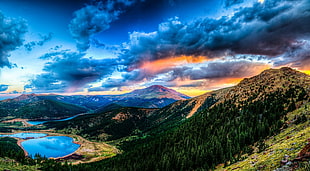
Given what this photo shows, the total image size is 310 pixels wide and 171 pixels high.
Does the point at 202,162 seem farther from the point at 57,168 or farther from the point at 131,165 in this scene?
the point at 57,168

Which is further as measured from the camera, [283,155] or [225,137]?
[225,137]

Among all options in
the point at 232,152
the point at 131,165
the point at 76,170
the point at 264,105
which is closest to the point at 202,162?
the point at 232,152

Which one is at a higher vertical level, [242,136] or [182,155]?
[242,136]

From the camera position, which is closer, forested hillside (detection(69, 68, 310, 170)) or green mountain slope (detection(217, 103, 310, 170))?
green mountain slope (detection(217, 103, 310, 170))

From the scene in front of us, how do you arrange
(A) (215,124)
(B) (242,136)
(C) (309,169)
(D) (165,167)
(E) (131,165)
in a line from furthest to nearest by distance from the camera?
(A) (215,124) < (E) (131,165) < (D) (165,167) < (B) (242,136) < (C) (309,169)

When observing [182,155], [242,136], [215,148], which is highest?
[242,136]

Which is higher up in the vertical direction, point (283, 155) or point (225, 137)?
point (283, 155)

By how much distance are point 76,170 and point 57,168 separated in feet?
55.4

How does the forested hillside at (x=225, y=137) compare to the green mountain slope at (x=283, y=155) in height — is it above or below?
below

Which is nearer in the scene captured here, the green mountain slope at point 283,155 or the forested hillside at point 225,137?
the green mountain slope at point 283,155

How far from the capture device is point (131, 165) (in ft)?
518

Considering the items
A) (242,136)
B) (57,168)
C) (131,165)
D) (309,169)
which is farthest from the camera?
(131,165)

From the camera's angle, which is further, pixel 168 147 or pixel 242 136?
pixel 168 147

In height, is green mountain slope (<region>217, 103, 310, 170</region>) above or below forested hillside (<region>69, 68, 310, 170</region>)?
above
